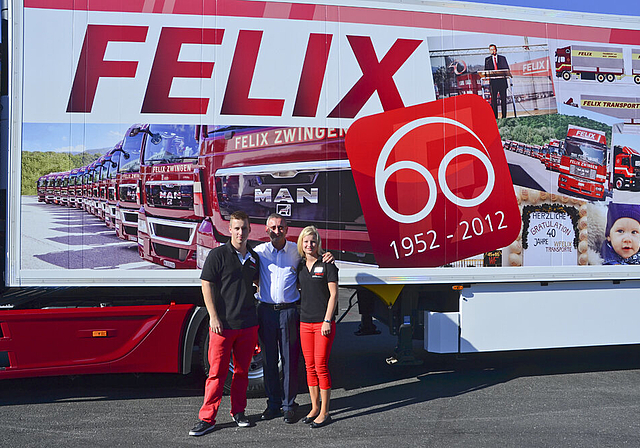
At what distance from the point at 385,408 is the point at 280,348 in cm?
116

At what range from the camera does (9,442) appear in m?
4.30

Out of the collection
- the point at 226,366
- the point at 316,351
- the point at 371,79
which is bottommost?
the point at 226,366

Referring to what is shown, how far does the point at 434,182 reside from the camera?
556 cm

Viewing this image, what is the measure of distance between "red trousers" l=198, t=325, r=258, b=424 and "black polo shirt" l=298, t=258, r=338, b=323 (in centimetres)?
47

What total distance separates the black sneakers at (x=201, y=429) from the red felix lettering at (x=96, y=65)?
2.88 m

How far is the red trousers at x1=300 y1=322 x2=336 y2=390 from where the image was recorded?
184 inches

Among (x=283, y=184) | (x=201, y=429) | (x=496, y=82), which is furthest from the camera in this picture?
(x=496, y=82)

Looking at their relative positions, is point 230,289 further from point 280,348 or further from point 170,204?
point 170,204

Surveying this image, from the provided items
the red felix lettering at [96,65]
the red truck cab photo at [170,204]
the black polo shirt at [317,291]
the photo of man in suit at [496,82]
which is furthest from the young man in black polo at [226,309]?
the photo of man in suit at [496,82]

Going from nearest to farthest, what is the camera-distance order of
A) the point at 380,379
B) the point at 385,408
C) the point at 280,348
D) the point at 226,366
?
the point at 226,366, the point at 280,348, the point at 385,408, the point at 380,379

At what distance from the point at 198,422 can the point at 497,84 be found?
429 cm

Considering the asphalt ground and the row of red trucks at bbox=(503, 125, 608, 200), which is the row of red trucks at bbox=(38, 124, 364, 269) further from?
the row of red trucks at bbox=(503, 125, 608, 200)

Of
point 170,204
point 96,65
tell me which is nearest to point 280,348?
point 170,204

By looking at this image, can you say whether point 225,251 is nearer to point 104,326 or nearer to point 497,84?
point 104,326
